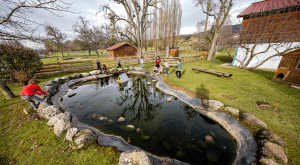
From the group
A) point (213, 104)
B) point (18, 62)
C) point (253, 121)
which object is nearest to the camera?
point (253, 121)

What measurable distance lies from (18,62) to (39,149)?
32.7 feet

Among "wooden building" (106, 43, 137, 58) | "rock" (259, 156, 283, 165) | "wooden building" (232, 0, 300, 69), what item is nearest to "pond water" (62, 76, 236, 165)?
"rock" (259, 156, 283, 165)

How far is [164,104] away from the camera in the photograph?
6121 mm

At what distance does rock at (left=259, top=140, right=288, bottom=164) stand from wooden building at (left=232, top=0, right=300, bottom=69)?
10871mm

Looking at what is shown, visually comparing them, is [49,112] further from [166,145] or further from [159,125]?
[166,145]

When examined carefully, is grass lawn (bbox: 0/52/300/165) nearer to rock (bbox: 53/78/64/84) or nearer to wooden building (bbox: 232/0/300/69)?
rock (bbox: 53/78/64/84)

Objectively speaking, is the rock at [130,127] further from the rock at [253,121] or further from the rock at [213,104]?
the rock at [253,121]

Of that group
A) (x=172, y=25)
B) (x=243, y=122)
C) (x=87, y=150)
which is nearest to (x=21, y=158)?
(x=87, y=150)

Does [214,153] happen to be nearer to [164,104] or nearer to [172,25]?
[164,104]

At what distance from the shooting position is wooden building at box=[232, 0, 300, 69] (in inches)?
369

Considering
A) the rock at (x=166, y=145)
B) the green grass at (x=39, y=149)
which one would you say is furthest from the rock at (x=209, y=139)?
the green grass at (x=39, y=149)

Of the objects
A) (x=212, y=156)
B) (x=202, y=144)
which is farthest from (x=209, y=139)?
(x=212, y=156)

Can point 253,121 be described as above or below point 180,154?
above

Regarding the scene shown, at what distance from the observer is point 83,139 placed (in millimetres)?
3170
